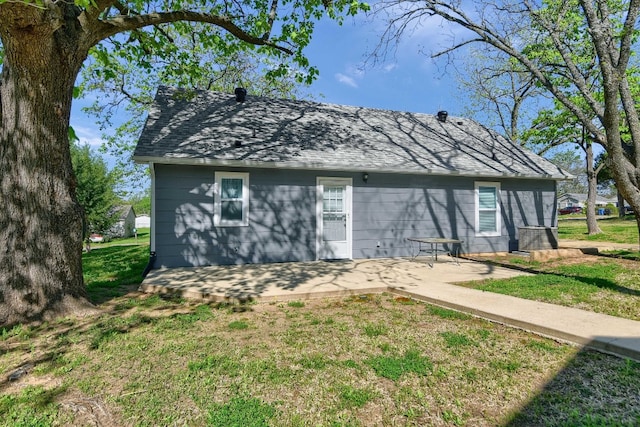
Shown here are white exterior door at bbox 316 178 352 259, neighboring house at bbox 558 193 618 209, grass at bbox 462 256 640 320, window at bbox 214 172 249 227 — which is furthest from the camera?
neighboring house at bbox 558 193 618 209

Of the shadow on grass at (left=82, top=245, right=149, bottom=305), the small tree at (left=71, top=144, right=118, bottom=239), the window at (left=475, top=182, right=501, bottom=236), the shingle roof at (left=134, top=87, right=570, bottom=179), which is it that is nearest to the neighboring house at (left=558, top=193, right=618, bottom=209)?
the shingle roof at (left=134, top=87, right=570, bottom=179)

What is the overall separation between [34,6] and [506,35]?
8.21 metres

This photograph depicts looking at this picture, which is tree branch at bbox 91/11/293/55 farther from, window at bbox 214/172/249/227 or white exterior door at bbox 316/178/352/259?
white exterior door at bbox 316/178/352/259

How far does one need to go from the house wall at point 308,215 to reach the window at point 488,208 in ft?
0.69

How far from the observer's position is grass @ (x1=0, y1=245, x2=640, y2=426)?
2.37 metres

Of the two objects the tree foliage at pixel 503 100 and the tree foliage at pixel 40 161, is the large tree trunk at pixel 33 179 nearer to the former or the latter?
the tree foliage at pixel 40 161

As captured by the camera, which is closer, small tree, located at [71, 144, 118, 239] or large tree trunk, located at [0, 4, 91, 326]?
large tree trunk, located at [0, 4, 91, 326]

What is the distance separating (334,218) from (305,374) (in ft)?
20.4

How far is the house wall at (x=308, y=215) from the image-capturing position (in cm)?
769

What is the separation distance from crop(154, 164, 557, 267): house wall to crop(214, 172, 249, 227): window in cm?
15

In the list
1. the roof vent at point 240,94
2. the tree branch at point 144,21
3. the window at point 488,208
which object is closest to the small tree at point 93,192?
the roof vent at point 240,94

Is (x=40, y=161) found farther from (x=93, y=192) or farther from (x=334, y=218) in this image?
(x=93, y=192)

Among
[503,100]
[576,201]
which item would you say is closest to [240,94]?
Result: [503,100]

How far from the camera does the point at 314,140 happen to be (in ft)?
31.4
